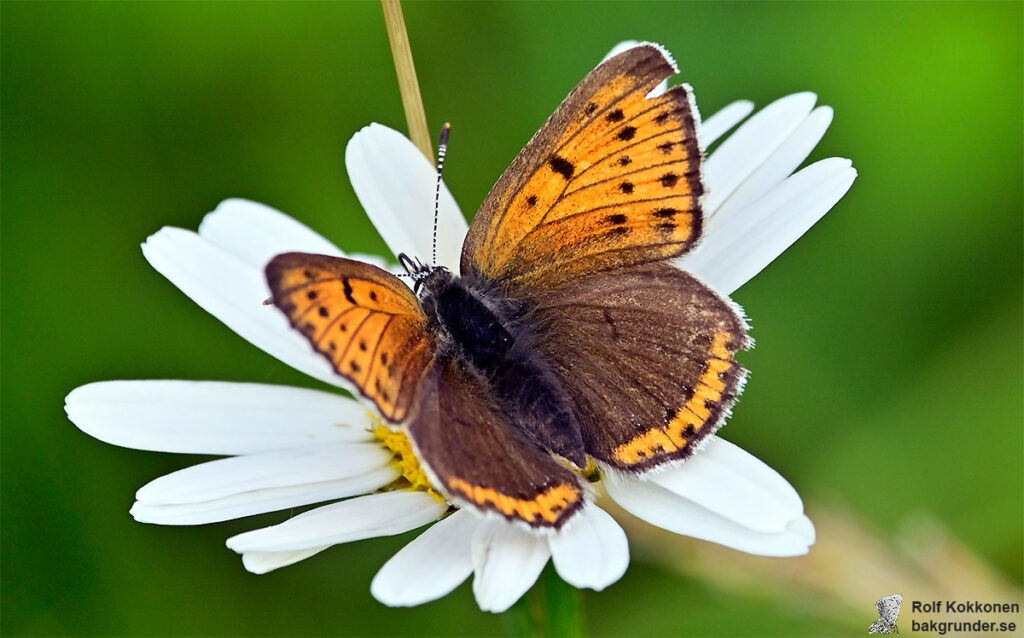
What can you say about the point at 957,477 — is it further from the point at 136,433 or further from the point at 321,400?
the point at 136,433

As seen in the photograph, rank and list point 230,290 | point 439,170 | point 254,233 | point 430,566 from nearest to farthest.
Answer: point 430,566, point 439,170, point 230,290, point 254,233

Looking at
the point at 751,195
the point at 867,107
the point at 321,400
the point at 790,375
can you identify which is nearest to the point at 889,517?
the point at 790,375

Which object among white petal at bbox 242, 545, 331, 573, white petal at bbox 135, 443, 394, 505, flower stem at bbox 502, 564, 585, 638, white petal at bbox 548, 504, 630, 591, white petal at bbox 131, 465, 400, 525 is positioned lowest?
flower stem at bbox 502, 564, 585, 638

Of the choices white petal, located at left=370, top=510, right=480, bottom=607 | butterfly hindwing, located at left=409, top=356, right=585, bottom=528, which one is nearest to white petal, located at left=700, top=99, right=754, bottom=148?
butterfly hindwing, located at left=409, top=356, right=585, bottom=528

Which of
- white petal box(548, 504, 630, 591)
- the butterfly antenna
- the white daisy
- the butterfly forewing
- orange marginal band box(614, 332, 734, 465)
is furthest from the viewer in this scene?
the butterfly antenna

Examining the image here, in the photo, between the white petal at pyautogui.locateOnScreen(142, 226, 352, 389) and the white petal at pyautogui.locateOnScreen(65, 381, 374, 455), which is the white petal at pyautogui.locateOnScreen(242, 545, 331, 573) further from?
the white petal at pyautogui.locateOnScreen(142, 226, 352, 389)

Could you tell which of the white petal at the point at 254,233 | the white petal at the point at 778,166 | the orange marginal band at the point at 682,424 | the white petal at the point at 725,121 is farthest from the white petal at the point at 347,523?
the white petal at the point at 725,121

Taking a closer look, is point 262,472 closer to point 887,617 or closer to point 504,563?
point 504,563

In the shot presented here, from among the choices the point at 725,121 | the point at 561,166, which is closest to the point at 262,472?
the point at 561,166
